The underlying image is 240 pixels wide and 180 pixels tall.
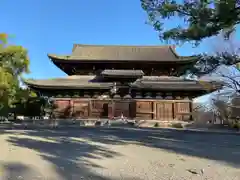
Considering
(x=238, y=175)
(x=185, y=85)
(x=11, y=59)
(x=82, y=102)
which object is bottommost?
(x=238, y=175)

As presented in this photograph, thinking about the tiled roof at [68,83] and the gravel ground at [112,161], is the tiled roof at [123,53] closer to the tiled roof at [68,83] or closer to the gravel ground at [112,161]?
the tiled roof at [68,83]

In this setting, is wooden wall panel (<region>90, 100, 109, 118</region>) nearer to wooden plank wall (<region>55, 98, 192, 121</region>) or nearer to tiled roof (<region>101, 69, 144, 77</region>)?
wooden plank wall (<region>55, 98, 192, 121</region>)

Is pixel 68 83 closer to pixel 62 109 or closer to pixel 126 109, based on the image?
pixel 62 109

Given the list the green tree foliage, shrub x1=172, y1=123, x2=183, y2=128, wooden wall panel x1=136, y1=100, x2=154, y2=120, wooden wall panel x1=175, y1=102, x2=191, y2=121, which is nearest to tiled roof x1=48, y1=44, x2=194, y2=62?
wooden wall panel x1=175, y1=102, x2=191, y2=121

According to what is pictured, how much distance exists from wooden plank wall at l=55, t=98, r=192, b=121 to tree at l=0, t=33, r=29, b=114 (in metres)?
3.98

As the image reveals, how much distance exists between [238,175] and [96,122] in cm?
1643

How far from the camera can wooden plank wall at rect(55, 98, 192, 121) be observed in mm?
23891

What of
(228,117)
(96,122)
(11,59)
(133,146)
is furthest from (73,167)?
(228,117)

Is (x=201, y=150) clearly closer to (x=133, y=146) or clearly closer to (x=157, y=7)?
(x=133, y=146)

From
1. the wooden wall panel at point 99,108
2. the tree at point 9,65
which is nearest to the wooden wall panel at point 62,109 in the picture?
the wooden wall panel at point 99,108

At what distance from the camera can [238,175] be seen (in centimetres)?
680

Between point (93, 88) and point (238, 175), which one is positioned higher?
point (93, 88)

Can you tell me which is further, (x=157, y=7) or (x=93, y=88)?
(x=93, y=88)

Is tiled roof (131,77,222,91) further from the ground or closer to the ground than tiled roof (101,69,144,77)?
closer to the ground
